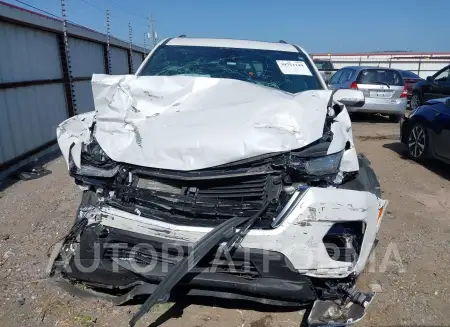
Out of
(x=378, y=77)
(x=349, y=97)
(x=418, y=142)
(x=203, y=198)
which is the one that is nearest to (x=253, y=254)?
(x=203, y=198)

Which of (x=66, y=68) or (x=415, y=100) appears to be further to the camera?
(x=415, y=100)

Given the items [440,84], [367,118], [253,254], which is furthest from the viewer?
[367,118]

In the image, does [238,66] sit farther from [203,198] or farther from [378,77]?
[378,77]

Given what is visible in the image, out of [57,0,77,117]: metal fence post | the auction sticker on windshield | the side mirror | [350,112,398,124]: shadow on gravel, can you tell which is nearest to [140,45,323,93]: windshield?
the auction sticker on windshield

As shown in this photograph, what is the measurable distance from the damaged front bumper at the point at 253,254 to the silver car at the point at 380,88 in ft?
28.3

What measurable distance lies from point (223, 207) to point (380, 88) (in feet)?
30.3

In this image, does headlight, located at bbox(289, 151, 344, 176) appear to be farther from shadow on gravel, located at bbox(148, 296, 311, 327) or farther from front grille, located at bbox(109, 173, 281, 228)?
shadow on gravel, located at bbox(148, 296, 311, 327)

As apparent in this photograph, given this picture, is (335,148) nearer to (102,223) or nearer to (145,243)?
(145,243)

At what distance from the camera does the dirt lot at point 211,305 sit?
2445mm

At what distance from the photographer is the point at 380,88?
10102 millimetres


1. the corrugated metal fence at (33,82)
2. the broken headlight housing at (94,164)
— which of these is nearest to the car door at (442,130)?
the broken headlight housing at (94,164)

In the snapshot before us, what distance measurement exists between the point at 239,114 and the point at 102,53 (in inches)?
381

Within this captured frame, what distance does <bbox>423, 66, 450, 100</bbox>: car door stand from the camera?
10.3 metres

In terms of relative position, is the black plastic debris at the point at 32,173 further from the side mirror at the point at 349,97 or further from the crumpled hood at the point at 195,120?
the side mirror at the point at 349,97
